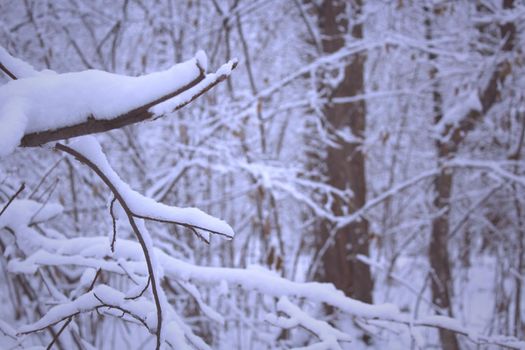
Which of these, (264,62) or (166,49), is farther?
(264,62)

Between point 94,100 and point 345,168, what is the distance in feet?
12.2

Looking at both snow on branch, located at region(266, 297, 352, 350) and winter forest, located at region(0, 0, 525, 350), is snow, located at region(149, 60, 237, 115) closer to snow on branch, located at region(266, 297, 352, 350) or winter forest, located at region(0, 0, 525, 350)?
winter forest, located at region(0, 0, 525, 350)

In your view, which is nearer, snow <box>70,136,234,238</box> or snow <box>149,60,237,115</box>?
snow <box>149,60,237,115</box>

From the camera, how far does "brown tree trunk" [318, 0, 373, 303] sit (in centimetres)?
395

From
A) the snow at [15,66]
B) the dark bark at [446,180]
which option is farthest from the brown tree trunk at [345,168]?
the snow at [15,66]

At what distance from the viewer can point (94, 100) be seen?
0.52 m

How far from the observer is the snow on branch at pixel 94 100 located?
18.9 inches

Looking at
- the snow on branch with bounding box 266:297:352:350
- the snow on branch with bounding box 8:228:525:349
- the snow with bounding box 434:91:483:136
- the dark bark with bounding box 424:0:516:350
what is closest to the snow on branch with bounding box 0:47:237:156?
the snow on branch with bounding box 8:228:525:349

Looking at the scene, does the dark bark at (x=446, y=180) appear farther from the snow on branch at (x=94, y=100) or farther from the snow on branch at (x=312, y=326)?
the snow on branch at (x=94, y=100)

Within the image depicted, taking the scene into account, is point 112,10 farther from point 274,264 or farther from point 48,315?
point 48,315

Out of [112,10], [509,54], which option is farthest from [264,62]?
[509,54]

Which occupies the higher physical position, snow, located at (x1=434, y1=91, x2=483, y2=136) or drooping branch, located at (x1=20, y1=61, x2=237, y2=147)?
snow, located at (x1=434, y1=91, x2=483, y2=136)

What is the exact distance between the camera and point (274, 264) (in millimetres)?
2609

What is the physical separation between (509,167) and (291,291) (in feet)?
12.3
